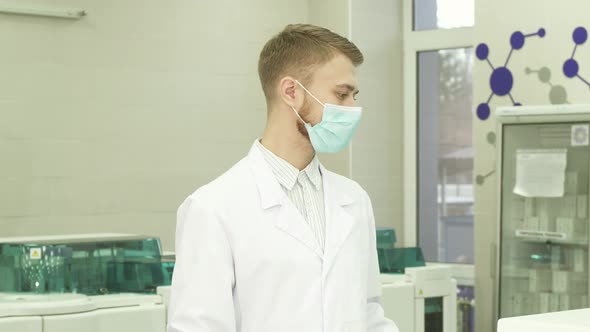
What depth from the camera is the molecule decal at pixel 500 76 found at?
5477 mm

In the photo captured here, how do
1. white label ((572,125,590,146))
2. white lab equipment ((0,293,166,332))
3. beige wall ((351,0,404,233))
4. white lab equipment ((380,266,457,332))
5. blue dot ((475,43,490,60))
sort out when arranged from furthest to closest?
beige wall ((351,0,404,233)) → blue dot ((475,43,490,60)) → white label ((572,125,590,146)) → white lab equipment ((380,266,457,332)) → white lab equipment ((0,293,166,332))

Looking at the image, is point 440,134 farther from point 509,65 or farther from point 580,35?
point 580,35

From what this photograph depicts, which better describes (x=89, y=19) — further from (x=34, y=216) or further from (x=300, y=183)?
(x=300, y=183)

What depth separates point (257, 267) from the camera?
1.81m

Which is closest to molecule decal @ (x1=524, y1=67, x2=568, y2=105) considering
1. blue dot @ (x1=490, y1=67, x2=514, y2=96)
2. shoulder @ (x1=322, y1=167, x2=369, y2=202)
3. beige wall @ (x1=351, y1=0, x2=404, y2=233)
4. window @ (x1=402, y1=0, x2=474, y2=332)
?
blue dot @ (x1=490, y1=67, x2=514, y2=96)

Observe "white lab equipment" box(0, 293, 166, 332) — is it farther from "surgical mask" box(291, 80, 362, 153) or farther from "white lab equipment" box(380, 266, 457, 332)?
"surgical mask" box(291, 80, 362, 153)

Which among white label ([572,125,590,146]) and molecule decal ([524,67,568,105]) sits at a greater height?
molecule decal ([524,67,568,105])

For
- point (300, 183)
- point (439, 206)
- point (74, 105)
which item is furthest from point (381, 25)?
point (300, 183)

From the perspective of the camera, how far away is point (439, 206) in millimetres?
6258

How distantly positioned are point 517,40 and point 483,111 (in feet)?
1.64

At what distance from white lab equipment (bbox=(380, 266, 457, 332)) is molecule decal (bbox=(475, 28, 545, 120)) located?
1.77 metres

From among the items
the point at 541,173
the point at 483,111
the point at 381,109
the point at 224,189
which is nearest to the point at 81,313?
the point at 224,189

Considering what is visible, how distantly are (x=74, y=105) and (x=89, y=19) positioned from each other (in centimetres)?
54

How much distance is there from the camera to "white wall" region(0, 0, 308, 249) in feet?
16.9
